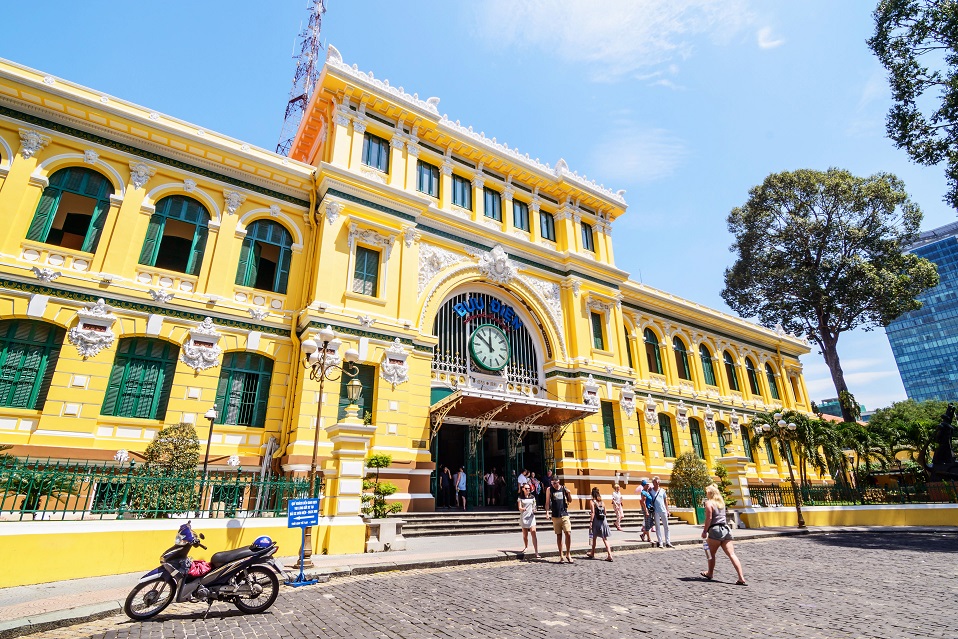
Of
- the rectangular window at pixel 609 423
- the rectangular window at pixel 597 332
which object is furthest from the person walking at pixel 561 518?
the rectangular window at pixel 597 332

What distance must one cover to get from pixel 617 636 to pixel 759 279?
107 ft

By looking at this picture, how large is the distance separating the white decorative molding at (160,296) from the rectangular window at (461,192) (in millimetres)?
11428

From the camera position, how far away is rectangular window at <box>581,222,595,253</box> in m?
24.3

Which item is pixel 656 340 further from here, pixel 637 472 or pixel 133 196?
pixel 133 196

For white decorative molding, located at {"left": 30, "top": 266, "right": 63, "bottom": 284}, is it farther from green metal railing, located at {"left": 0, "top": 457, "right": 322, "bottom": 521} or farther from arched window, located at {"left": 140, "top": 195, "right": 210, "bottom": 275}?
green metal railing, located at {"left": 0, "top": 457, "right": 322, "bottom": 521}

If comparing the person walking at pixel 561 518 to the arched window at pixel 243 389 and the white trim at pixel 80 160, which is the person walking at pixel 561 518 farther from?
the white trim at pixel 80 160

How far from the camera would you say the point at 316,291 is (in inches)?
607

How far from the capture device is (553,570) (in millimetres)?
9156

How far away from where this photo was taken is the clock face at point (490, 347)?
19.1m

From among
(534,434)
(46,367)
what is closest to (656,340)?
(534,434)

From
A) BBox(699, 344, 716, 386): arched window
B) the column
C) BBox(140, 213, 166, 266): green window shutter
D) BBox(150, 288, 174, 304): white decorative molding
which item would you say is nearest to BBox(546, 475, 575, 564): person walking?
the column

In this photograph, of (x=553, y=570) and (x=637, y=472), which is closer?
(x=553, y=570)

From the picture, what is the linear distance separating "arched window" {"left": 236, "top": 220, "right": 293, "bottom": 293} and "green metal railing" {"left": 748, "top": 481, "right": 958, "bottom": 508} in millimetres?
21008

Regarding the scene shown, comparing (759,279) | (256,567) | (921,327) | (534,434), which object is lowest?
(256,567)
